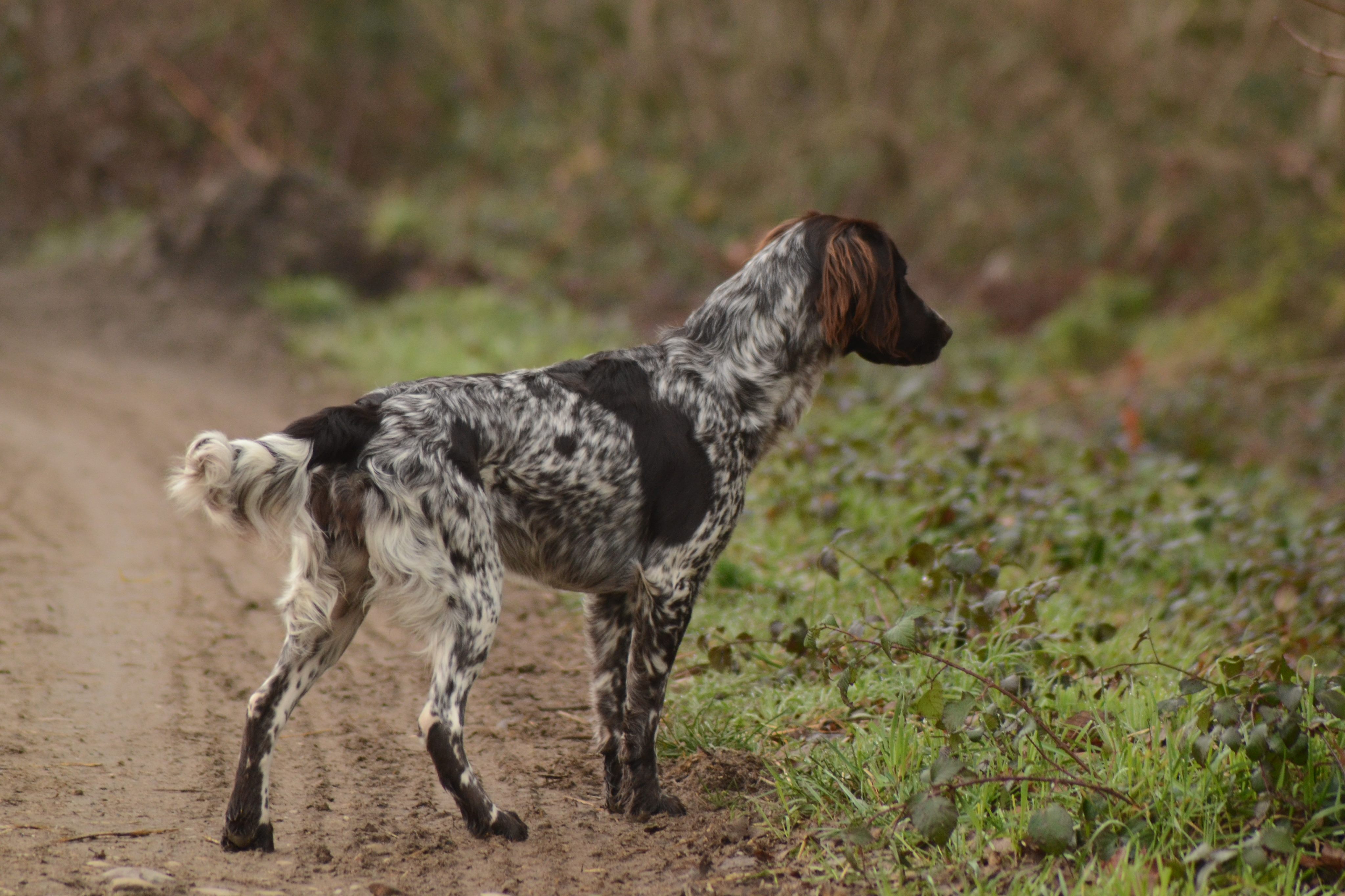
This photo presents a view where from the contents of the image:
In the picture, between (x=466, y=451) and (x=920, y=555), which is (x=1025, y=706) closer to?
(x=920, y=555)

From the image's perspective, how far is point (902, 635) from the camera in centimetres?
353

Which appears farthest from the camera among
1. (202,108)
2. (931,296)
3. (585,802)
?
(202,108)

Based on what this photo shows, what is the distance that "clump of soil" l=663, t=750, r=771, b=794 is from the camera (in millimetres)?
4008

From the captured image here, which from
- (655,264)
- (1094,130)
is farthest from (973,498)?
(1094,130)

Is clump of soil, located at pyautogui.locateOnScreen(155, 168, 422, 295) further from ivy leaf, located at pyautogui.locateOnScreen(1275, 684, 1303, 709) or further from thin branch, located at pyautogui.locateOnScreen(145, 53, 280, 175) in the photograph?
ivy leaf, located at pyautogui.locateOnScreen(1275, 684, 1303, 709)

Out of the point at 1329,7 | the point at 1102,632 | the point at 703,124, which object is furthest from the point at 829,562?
the point at 703,124

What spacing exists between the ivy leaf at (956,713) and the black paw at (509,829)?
1.30 m

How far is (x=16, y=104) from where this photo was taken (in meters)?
16.6

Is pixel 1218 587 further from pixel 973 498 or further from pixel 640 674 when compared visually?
pixel 640 674

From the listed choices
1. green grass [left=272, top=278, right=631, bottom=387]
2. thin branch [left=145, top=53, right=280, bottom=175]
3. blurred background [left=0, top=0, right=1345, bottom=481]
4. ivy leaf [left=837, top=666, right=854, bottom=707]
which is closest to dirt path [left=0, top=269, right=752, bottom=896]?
ivy leaf [left=837, top=666, right=854, bottom=707]

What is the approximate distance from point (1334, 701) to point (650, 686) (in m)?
1.97

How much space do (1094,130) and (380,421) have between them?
1612 centimetres

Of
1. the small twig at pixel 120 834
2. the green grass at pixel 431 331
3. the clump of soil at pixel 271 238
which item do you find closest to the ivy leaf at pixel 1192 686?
the small twig at pixel 120 834

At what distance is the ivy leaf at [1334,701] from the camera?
3.06 meters
